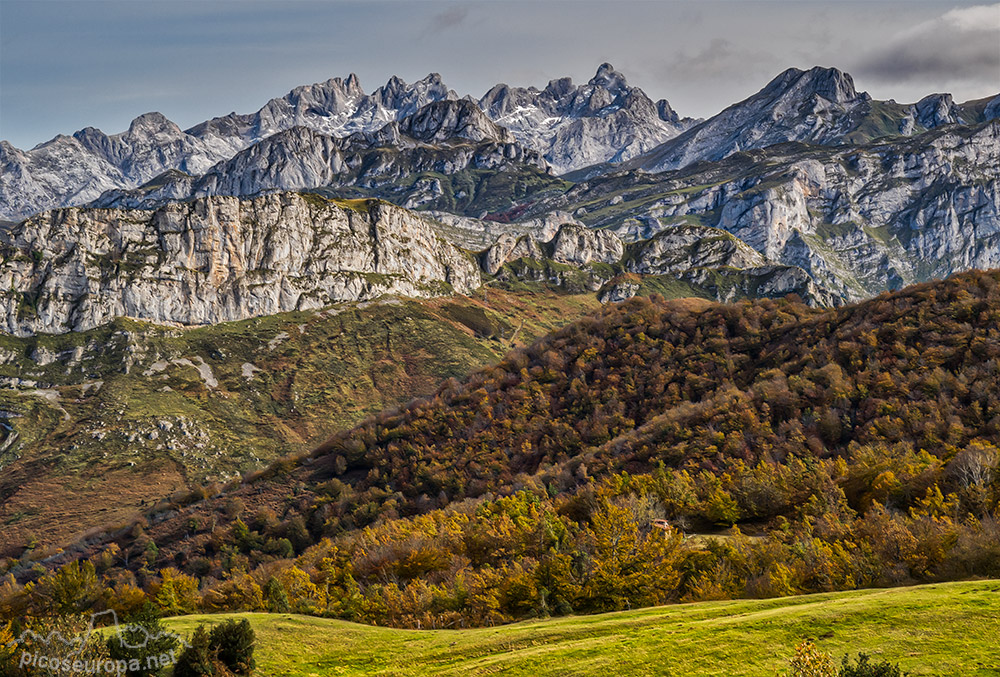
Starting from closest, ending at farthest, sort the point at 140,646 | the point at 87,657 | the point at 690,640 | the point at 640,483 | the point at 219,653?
the point at 87,657 < the point at 690,640 < the point at 140,646 < the point at 219,653 < the point at 640,483

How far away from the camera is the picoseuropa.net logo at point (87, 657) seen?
21641 mm

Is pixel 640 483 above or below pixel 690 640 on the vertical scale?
above

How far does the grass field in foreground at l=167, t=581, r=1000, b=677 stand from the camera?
69.4 ft

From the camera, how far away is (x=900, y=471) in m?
50.0

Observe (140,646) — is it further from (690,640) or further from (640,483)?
(640,483)

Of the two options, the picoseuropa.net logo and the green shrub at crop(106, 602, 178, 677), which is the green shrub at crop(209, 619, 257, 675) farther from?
the green shrub at crop(106, 602, 178, 677)

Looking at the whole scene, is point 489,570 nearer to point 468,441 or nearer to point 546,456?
point 546,456

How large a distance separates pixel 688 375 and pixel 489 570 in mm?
65949

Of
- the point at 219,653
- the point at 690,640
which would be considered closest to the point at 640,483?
the point at 690,640

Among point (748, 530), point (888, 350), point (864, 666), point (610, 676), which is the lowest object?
point (748, 530)

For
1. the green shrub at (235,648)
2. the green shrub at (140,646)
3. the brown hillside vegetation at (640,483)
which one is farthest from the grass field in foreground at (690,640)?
the brown hillside vegetation at (640,483)

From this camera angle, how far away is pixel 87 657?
2227 centimetres

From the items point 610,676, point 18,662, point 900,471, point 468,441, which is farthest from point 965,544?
point 468,441

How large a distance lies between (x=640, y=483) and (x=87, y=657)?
48.5 metres
